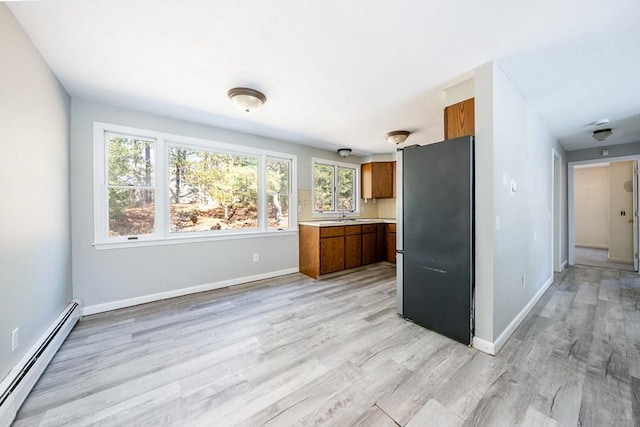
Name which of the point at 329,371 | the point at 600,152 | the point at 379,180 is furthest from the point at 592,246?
the point at 329,371

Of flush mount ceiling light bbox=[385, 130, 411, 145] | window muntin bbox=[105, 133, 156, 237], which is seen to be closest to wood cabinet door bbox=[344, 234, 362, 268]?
flush mount ceiling light bbox=[385, 130, 411, 145]

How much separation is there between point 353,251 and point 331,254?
579mm

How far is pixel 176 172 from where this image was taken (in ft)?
10.6

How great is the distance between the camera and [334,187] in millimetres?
5086

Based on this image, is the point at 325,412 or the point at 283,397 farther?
the point at 283,397

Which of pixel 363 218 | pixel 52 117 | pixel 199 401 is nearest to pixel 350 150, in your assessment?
pixel 363 218

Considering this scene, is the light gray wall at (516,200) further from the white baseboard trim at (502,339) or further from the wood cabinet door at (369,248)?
the wood cabinet door at (369,248)

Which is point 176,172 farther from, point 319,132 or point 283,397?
point 283,397

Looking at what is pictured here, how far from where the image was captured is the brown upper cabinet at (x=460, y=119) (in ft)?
6.79

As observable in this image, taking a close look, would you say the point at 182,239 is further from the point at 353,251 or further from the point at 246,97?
the point at 353,251

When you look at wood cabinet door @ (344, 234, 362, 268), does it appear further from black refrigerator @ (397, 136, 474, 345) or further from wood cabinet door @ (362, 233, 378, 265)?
black refrigerator @ (397, 136, 474, 345)

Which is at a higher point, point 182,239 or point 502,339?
point 182,239

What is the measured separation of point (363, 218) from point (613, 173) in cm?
553

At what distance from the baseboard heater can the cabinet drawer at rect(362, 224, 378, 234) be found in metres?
4.14
